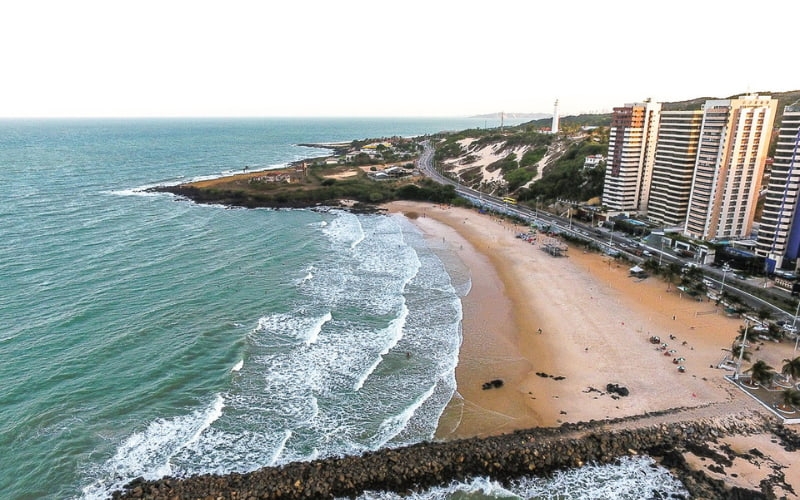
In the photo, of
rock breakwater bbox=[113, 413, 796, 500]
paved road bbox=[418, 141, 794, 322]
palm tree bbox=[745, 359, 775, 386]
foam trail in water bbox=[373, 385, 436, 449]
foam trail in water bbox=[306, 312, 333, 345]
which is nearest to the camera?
rock breakwater bbox=[113, 413, 796, 500]

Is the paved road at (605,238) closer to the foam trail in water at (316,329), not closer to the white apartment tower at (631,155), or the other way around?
the white apartment tower at (631,155)

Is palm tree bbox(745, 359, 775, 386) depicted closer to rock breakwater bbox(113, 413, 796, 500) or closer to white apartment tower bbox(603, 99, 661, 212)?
rock breakwater bbox(113, 413, 796, 500)

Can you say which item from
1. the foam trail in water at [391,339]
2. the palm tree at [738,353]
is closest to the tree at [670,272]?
the palm tree at [738,353]

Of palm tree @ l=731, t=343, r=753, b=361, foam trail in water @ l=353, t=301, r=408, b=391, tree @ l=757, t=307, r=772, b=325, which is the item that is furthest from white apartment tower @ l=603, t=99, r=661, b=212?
foam trail in water @ l=353, t=301, r=408, b=391

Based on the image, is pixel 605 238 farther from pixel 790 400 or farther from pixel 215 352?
pixel 215 352

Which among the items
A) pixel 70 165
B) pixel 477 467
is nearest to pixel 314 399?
pixel 477 467

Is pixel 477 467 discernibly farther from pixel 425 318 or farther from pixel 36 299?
pixel 36 299

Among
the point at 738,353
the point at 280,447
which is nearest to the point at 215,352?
the point at 280,447
